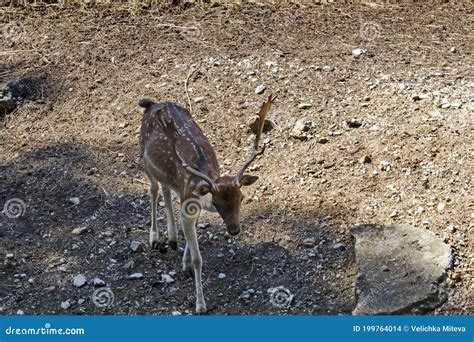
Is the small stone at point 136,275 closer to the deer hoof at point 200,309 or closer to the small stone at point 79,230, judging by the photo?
the deer hoof at point 200,309

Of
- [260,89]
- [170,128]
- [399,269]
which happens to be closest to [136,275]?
[170,128]

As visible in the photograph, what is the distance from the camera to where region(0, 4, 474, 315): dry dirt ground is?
287 inches

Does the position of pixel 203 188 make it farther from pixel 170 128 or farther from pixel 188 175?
pixel 170 128

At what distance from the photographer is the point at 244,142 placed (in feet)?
29.7

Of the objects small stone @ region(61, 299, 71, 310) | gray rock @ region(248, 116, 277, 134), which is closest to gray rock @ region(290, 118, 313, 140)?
gray rock @ region(248, 116, 277, 134)

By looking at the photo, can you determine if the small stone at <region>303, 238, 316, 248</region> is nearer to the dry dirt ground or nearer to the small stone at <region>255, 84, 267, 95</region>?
the dry dirt ground

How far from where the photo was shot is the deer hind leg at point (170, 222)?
25.1 ft

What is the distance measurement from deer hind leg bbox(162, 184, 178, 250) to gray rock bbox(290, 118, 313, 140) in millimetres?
1838

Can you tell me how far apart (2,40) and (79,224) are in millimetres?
4357

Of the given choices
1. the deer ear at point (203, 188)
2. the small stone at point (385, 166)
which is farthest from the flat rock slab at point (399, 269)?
the deer ear at point (203, 188)

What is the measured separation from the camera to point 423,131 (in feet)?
28.0

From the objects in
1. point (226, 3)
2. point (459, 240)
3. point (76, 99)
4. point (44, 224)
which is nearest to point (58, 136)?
point (76, 99)

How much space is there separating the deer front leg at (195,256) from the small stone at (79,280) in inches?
39.3

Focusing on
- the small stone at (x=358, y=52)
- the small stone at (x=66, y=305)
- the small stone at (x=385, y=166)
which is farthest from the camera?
the small stone at (x=358, y=52)
